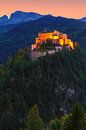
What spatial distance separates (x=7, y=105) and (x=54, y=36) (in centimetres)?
2886

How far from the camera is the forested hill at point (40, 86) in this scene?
125m

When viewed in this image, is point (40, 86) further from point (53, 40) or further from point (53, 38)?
point (53, 38)

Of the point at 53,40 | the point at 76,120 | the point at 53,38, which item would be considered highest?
the point at 53,38

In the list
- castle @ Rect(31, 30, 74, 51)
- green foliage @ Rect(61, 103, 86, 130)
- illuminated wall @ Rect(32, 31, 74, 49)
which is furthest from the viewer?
illuminated wall @ Rect(32, 31, 74, 49)

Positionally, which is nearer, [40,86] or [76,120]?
[76,120]

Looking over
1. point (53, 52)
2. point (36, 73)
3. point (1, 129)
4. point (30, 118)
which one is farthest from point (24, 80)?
point (30, 118)

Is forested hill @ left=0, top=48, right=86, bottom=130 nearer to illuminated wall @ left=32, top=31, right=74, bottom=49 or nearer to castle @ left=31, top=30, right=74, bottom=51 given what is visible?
castle @ left=31, top=30, right=74, bottom=51

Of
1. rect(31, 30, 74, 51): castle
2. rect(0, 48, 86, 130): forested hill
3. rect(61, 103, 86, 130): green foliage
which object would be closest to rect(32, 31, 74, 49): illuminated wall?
rect(31, 30, 74, 51): castle

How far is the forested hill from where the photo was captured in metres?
125

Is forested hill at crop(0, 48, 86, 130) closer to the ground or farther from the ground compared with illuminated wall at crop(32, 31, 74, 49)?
closer to the ground

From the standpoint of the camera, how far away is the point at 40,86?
135000 mm

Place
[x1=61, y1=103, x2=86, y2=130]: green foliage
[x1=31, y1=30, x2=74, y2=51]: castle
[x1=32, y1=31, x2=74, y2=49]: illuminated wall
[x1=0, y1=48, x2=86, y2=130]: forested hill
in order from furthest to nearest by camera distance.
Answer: [x1=32, y1=31, x2=74, y2=49]: illuminated wall → [x1=31, y1=30, x2=74, y2=51]: castle → [x1=0, y1=48, x2=86, y2=130]: forested hill → [x1=61, y1=103, x2=86, y2=130]: green foliage

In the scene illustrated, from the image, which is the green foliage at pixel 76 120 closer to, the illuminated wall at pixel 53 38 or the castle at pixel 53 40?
the castle at pixel 53 40

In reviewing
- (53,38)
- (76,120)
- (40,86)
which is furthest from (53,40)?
(76,120)
